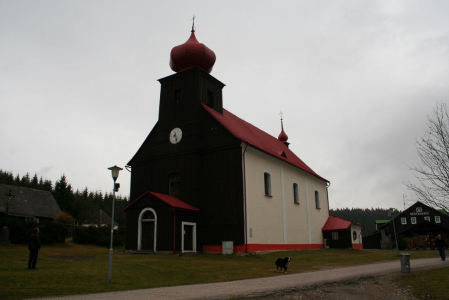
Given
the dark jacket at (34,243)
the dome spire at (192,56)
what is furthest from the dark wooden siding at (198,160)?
the dark jacket at (34,243)

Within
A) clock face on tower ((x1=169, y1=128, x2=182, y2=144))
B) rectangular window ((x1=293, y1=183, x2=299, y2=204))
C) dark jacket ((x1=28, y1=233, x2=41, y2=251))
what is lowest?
dark jacket ((x1=28, y1=233, x2=41, y2=251))

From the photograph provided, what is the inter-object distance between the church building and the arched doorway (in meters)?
0.06

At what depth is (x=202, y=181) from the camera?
81.6 ft

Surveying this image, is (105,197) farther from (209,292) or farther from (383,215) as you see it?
(209,292)

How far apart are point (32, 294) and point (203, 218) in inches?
600

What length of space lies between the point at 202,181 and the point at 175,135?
394 centimetres

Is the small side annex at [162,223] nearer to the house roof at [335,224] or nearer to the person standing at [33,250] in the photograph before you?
the person standing at [33,250]

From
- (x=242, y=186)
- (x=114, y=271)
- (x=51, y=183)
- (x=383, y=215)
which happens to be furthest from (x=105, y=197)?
(x=114, y=271)

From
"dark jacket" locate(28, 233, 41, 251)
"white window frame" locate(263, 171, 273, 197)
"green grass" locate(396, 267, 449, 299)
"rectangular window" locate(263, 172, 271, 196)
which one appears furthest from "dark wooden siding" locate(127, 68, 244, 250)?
"green grass" locate(396, 267, 449, 299)

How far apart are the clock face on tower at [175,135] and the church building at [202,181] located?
0.07 m

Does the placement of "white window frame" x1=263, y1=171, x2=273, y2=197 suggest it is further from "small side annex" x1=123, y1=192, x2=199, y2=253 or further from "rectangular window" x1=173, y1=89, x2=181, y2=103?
"rectangular window" x1=173, y1=89, x2=181, y2=103

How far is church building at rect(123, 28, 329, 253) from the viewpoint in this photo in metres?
22.8

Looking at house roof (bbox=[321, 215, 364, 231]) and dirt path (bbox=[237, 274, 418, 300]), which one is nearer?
dirt path (bbox=[237, 274, 418, 300])

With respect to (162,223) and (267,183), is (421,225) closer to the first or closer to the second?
(267,183)
